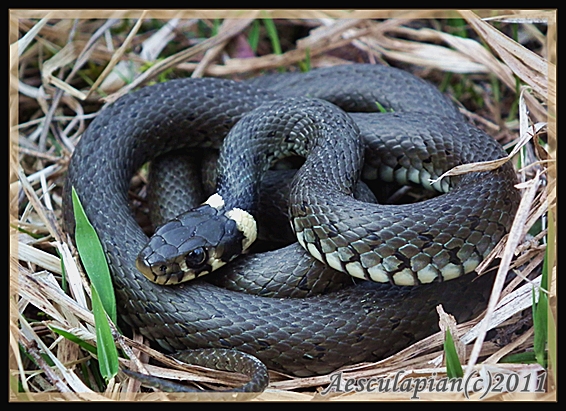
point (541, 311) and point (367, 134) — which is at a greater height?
point (367, 134)

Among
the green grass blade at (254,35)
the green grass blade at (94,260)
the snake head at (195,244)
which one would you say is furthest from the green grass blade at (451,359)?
the green grass blade at (254,35)

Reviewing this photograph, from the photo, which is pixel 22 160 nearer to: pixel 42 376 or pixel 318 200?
pixel 42 376

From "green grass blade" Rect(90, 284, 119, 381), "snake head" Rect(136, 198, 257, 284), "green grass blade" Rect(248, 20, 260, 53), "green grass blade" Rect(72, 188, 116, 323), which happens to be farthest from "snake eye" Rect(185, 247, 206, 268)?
"green grass blade" Rect(248, 20, 260, 53)

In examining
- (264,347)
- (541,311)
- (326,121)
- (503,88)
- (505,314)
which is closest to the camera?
(541,311)

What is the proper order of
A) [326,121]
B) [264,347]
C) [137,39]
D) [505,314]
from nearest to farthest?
1. [505,314]
2. [264,347]
3. [326,121]
4. [137,39]

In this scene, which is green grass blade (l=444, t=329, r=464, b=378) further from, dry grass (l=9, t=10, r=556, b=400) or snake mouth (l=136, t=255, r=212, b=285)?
snake mouth (l=136, t=255, r=212, b=285)

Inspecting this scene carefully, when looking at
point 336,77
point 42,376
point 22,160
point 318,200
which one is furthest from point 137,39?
point 42,376

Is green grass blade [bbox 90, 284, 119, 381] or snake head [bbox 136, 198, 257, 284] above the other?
snake head [bbox 136, 198, 257, 284]
